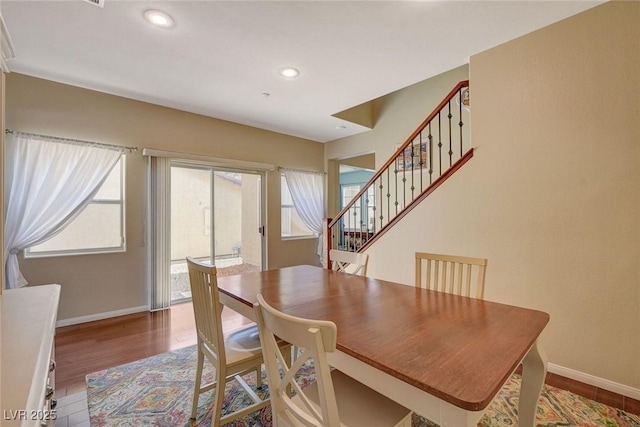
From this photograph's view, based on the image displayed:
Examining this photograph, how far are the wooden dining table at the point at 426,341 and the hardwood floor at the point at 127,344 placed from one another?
1.13 m

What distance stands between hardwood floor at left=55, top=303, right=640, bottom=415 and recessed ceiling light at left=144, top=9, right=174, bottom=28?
2.71 m

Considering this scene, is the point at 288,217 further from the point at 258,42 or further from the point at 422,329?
the point at 422,329

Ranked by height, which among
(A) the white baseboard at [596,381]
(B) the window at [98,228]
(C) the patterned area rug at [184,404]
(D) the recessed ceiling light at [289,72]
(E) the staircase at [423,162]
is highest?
(D) the recessed ceiling light at [289,72]

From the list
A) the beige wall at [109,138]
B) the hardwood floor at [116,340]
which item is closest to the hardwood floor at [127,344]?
the hardwood floor at [116,340]

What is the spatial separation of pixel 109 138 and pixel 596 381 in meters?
5.08

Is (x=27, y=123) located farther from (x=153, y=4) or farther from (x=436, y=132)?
(x=436, y=132)

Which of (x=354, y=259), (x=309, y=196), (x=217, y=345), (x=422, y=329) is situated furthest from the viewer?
(x=309, y=196)

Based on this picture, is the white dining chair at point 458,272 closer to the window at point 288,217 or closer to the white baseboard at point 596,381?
the white baseboard at point 596,381

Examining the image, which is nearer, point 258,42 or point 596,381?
point 596,381

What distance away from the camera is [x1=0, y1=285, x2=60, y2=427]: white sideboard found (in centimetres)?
60

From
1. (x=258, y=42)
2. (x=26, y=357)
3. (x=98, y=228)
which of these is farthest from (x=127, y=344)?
(x=258, y=42)

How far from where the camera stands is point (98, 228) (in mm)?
3328

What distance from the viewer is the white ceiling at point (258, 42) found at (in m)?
1.96

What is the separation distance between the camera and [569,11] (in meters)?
2.00
